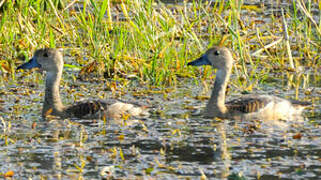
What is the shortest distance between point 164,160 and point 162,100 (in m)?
3.03

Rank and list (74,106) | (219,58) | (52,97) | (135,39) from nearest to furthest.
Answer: (74,106) < (52,97) < (219,58) < (135,39)

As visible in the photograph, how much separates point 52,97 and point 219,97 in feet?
7.07

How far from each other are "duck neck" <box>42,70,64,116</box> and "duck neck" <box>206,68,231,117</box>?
1901mm

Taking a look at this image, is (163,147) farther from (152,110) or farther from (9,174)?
(152,110)

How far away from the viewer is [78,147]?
838cm

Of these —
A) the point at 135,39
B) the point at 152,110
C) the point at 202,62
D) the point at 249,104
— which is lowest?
the point at 152,110

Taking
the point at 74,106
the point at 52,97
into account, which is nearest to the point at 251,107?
the point at 74,106

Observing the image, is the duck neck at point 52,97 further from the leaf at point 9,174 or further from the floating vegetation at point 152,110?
the leaf at point 9,174

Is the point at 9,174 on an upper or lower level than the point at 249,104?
lower

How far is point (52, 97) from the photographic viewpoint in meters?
10.4

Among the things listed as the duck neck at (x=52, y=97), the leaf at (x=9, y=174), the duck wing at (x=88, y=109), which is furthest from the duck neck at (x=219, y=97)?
the leaf at (x=9, y=174)

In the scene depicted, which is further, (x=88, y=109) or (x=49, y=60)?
(x=49, y=60)

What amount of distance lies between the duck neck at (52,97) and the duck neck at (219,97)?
1.90 meters

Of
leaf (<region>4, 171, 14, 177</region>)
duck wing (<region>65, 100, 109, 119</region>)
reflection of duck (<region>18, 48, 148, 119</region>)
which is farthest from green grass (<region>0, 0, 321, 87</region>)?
leaf (<region>4, 171, 14, 177</region>)
